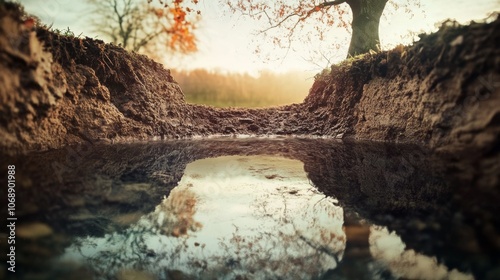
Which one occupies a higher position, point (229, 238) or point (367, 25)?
point (367, 25)

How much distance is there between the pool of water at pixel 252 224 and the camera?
4.64ft

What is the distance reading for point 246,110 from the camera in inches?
405

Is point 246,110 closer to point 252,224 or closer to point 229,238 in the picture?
point 252,224

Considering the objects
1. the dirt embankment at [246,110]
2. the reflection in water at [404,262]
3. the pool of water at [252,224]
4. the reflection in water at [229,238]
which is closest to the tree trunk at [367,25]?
the dirt embankment at [246,110]

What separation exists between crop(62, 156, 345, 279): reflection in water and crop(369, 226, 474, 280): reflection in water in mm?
182

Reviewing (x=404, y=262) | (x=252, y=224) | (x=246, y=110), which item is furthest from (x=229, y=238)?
(x=246, y=110)

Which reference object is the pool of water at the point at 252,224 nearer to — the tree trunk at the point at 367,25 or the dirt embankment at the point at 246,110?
the dirt embankment at the point at 246,110

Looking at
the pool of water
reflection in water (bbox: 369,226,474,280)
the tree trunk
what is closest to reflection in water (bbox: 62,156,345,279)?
the pool of water

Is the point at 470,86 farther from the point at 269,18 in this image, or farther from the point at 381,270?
the point at 269,18

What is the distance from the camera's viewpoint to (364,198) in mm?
2410

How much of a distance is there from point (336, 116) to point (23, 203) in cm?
712

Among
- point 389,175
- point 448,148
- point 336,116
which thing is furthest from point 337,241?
point 336,116

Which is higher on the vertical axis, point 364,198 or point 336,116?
point 336,116

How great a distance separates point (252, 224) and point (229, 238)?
0.23 meters
